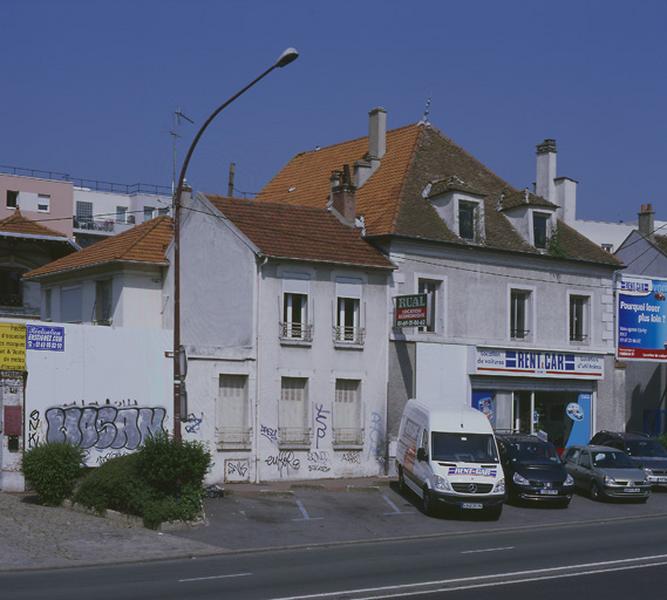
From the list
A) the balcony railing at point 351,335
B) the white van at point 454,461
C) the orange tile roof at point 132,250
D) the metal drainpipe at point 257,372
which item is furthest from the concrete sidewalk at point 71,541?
the orange tile roof at point 132,250

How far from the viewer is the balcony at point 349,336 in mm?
31953

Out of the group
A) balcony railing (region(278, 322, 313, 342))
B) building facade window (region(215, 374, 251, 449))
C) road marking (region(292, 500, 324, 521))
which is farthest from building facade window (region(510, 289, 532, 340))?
road marking (region(292, 500, 324, 521))

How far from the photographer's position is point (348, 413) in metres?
32.2

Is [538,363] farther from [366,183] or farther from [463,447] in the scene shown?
[463,447]

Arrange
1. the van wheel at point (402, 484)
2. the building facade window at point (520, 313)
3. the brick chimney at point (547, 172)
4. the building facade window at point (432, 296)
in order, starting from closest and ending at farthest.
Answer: the van wheel at point (402, 484), the building facade window at point (432, 296), the building facade window at point (520, 313), the brick chimney at point (547, 172)

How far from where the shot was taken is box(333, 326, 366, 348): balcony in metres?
32.0

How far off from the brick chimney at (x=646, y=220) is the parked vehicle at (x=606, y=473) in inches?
877

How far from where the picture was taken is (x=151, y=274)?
Result: 35781 mm

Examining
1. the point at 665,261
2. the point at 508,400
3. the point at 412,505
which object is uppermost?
the point at 665,261

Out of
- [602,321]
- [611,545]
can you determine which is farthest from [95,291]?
[611,545]

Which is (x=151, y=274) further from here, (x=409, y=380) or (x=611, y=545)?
(x=611, y=545)

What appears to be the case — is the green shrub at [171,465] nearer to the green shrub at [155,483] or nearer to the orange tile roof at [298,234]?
the green shrub at [155,483]

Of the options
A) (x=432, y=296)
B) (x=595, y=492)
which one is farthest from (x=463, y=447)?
(x=432, y=296)

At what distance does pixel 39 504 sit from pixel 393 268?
12941 mm
